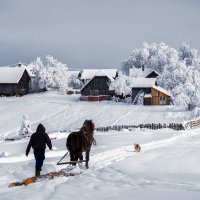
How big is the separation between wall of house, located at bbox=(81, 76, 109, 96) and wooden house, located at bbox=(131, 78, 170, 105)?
10715mm

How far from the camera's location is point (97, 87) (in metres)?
84.1

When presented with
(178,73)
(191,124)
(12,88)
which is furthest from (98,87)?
(191,124)

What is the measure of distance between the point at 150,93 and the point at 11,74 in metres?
37.1

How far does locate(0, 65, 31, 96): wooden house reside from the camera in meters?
90.8

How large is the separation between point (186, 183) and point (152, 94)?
6163 centimetres

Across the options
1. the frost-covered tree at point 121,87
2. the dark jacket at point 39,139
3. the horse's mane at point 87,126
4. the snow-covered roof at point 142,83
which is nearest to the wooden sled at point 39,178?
the dark jacket at point 39,139

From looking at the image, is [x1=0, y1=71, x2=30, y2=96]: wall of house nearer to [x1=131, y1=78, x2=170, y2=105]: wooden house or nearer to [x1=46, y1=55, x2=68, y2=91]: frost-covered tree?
[x1=46, y1=55, x2=68, y2=91]: frost-covered tree

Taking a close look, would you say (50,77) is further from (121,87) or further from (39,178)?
(39,178)

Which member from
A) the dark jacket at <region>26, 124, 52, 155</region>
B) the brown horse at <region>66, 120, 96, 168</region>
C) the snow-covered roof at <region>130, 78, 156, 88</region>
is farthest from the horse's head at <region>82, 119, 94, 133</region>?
the snow-covered roof at <region>130, 78, 156, 88</region>

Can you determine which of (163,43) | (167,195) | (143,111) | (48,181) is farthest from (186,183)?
(163,43)

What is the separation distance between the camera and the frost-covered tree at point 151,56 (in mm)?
106875

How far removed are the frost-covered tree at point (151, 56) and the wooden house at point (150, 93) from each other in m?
32.1

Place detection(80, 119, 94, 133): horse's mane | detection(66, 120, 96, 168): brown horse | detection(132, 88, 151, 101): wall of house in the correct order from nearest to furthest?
detection(66, 120, 96, 168): brown horse < detection(80, 119, 94, 133): horse's mane < detection(132, 88, 151, 101): wall of house

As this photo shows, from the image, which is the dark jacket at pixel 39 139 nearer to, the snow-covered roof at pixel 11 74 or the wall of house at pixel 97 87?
the wall of house at pixel 97 87
